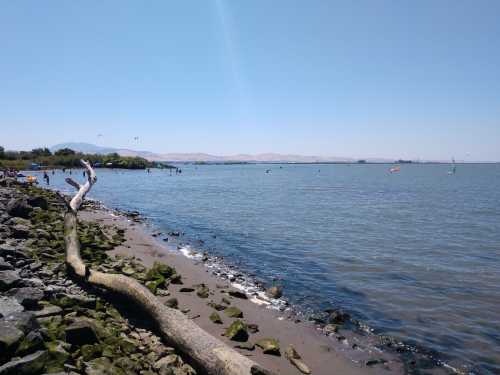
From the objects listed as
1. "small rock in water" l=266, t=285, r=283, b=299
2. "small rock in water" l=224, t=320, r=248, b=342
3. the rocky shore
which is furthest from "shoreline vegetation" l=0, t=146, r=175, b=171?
"small rock in water" l=224, t=320, r=248, b=342

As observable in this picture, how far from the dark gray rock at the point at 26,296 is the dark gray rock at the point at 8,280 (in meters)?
0.43

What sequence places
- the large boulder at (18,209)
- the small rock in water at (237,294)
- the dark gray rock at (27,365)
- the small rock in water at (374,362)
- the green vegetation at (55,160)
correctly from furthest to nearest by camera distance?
the green vegetation at (55,160), the large boulder at (18,209), the small rock in water at (237,294), the small rock in water at (374,362), the dark gray rock at (27,365)

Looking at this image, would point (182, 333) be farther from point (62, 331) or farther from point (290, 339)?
point (290, 339)

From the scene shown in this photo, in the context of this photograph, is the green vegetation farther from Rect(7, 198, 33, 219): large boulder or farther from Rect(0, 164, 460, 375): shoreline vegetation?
Rect(0, 164, 460, 375): shoreline vegetation

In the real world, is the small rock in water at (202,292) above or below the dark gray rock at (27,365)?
below

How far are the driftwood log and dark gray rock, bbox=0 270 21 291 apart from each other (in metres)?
2.43

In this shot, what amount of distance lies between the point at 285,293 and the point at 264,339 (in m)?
5.12

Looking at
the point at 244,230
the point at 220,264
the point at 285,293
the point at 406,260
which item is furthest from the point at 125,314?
the point at 244,230

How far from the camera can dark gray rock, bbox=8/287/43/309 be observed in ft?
26.7

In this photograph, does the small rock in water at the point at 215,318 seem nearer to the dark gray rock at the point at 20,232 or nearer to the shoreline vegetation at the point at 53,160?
the dark gray rock at the point at 20,232

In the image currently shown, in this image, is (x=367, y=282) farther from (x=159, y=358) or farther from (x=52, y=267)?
(x=52, y=267)

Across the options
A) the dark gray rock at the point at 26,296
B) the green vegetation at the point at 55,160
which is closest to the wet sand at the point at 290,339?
the dark gray rock at the point at 26,296

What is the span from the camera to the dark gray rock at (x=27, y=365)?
5258 millimetres

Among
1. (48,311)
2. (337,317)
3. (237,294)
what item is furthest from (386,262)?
(48,311)
